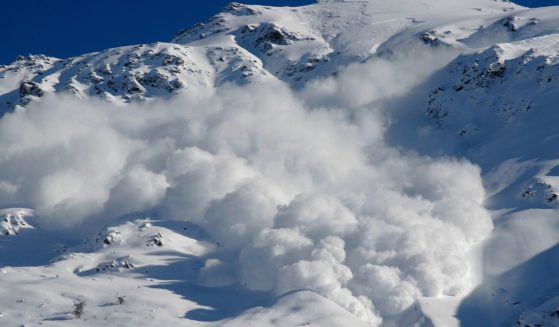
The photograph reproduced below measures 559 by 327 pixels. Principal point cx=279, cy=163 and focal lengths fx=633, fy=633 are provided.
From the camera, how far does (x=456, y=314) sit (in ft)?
241

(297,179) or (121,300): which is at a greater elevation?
(297,179)

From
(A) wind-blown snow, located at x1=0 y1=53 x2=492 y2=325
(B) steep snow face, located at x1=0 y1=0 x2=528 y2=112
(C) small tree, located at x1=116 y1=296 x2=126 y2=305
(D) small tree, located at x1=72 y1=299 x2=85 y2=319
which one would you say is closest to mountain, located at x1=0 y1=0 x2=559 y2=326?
(C) small tree, located at x1=116 y1=296 x2=126 y2=305

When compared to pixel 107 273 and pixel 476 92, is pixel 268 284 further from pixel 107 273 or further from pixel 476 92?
pixel 476 92

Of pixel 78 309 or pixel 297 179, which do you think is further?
pixel 297 179

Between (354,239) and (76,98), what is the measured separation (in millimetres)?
105227

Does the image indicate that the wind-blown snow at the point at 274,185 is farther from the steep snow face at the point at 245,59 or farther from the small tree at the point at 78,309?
the small tree at the point at 78,309

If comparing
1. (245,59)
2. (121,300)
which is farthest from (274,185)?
(245,59)

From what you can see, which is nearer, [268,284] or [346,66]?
[268,284]

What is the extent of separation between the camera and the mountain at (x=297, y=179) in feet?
253

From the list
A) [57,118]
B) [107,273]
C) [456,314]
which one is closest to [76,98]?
[57,118]

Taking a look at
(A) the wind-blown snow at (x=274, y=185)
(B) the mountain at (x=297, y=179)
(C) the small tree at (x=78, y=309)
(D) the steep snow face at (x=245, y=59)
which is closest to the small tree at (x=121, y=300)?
(B) the mountain at (x=297, y=179)

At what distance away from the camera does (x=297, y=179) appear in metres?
122

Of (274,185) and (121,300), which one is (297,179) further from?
(121,300)

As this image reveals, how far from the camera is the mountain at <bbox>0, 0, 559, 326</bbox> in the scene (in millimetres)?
77125
